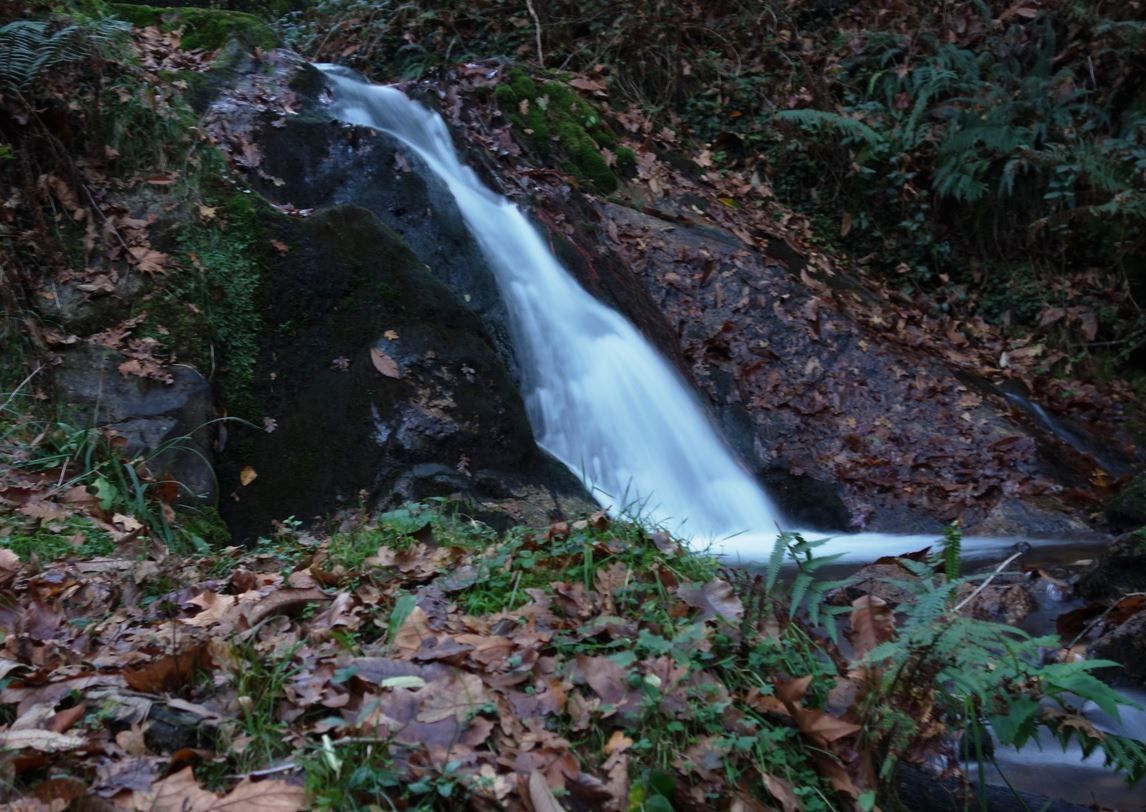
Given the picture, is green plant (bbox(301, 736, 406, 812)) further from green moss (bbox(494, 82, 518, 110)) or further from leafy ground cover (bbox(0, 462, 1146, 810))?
green moss (bbox(494, 82, 518, 110))

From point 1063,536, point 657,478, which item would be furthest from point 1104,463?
point 657,478

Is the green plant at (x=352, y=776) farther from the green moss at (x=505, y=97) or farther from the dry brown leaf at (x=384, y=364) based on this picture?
the green moss at (x=505, y=97)

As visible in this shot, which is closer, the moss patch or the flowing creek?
the flowing creek

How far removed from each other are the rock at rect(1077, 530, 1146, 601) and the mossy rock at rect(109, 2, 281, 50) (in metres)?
7.80

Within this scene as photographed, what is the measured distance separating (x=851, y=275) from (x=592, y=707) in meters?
9.31

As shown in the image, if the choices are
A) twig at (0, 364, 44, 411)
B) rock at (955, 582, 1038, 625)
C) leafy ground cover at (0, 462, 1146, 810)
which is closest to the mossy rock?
twig at (0, 364, 44, 411)

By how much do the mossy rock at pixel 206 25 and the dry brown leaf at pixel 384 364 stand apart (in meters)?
4.13

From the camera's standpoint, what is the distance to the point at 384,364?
19.5ft

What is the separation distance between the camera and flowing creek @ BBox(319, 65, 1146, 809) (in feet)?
22.9

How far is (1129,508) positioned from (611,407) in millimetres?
3908

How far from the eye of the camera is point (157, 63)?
303 inches

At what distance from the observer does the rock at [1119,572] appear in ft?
15.9

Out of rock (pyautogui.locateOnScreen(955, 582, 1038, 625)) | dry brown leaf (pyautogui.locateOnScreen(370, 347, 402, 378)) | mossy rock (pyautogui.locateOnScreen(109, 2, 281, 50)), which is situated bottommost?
rock (pyautogui.locateOnScreen(955, 582, 1038, 625))

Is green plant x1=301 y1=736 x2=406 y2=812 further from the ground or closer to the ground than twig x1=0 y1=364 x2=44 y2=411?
closer to the ground
